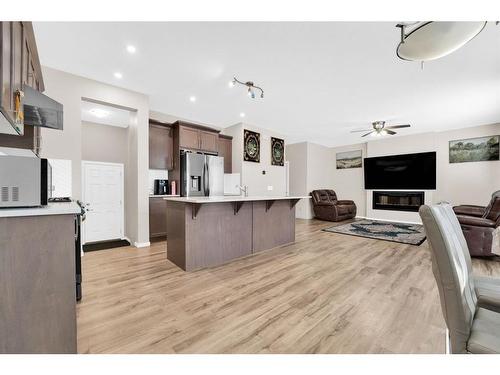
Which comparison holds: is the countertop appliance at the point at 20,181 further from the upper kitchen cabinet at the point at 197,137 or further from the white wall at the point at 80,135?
the upper kitchen cabinet at the point at 197,137

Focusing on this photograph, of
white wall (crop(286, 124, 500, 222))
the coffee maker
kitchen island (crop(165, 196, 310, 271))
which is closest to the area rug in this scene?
white wall (crop(286, 124, 500, 222))

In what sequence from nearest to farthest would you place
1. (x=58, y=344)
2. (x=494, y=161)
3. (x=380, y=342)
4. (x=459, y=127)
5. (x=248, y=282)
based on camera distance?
(x=58, y=344), (x=380, y=342), (x=248, y=282), (x=494, y=161), (x=459, y=127)

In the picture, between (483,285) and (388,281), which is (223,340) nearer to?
(483,285)

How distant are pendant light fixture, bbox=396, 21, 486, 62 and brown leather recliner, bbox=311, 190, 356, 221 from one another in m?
5.49

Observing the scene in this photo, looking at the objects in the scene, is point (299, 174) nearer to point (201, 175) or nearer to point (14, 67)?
point (201, 175)

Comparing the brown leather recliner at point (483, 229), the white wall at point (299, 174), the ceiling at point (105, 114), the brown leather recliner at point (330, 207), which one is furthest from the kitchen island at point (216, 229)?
the white wall at point (299, 174)

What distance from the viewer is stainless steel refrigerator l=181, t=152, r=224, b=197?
4715 mm

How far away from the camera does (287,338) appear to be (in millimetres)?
1539

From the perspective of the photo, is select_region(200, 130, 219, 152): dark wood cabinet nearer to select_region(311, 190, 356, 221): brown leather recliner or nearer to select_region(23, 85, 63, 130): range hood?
select_region(23, 85, 63, 130): range hood

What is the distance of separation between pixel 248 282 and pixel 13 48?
114 inches

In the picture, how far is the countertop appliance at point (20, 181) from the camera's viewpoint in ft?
3.73

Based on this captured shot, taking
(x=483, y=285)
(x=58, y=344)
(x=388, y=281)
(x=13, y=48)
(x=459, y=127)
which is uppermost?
(x=459, y=127)

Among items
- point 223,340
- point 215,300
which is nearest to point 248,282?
point 215,300

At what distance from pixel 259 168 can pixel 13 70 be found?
A: 505cm
